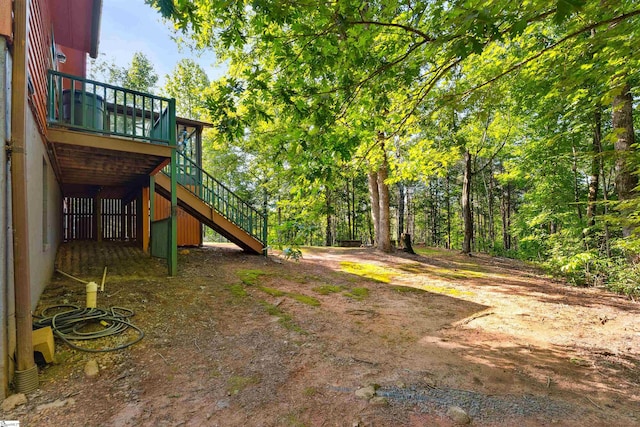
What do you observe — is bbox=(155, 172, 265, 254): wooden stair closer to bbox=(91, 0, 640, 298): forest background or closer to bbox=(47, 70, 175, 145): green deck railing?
bbox=(47, 70, 175, 145): green deck railing

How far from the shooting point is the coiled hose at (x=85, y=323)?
3.06 m

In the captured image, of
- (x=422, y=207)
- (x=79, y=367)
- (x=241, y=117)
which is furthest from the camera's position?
(x=422, y=207)

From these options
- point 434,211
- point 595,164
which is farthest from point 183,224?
point 434,211

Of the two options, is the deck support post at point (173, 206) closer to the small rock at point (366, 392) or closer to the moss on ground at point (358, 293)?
the moss on ground at point (358, 293)

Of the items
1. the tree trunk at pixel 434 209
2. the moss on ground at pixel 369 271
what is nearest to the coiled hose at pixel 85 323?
the moss on ground at pixel 369 271

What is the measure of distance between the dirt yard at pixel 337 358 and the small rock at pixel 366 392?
19 millimetres

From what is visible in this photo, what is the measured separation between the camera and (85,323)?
3.47 metres

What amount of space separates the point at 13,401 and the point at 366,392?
9.09 ft

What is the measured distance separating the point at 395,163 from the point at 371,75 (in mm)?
4324

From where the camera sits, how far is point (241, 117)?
3.20 meters

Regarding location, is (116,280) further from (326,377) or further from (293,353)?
(326,377)

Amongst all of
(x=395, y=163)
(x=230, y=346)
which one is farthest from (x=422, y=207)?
(x=230, y=346)

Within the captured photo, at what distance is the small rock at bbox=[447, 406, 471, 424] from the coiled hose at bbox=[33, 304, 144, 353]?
3.30m

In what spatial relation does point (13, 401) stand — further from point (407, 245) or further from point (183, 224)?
point (407, 245)
